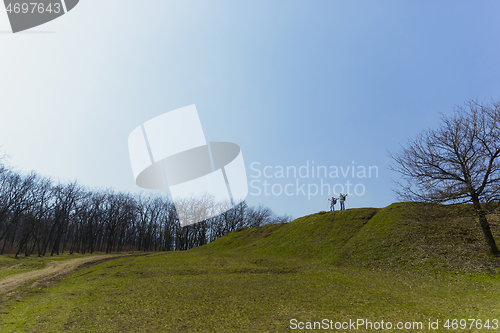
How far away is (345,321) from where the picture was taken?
29.8ft

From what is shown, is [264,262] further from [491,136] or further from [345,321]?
[491,136]

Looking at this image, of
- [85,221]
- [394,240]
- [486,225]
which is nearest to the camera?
[486,225]

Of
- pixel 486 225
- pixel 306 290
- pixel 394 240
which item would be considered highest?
pixel 486 225

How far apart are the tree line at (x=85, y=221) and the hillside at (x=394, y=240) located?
132 ft

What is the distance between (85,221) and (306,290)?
63.5 metres

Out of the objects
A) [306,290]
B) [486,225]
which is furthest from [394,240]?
[306,290]

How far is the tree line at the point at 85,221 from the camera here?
46.9 m

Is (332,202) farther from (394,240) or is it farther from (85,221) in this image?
(85,221)

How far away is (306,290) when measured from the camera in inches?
543

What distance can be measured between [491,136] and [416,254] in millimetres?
9747

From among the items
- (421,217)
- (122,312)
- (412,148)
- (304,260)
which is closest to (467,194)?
(421,217)

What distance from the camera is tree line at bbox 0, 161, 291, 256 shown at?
46916mm

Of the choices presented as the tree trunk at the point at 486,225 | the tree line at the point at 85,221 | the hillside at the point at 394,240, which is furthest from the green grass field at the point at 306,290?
the tree line at the point at 85,221

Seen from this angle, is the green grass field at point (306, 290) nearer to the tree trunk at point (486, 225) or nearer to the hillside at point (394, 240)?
the hillside at point (394, 240)
